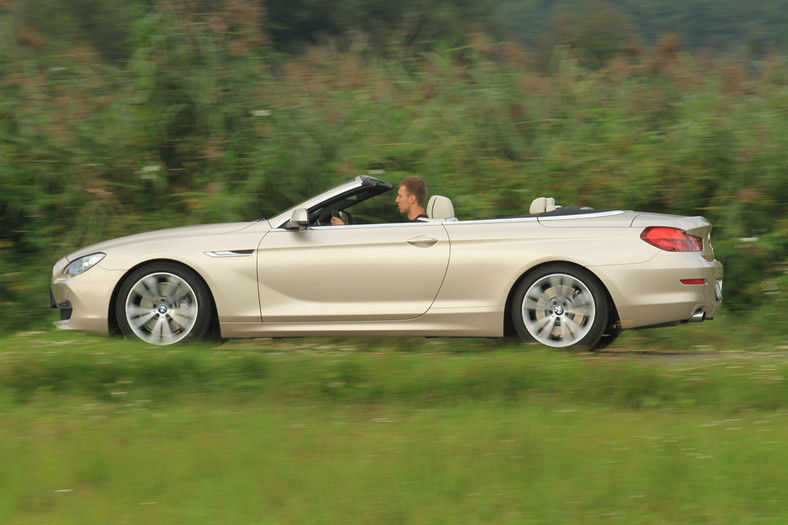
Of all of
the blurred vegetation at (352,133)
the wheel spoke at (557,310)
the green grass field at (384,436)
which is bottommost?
the green grass field at (384,436)

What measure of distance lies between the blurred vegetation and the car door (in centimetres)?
331

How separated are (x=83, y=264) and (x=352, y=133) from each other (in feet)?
14.7

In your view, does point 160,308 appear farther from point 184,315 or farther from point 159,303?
point 184,315

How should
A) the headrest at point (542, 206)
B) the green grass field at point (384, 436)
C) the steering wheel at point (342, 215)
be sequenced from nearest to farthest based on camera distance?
1. the green grass field at point (384, 436)
2. the headrest at point (542, 206)
3. the steering wheel at point (342, 215)

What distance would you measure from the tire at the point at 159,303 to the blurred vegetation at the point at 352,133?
309 cm

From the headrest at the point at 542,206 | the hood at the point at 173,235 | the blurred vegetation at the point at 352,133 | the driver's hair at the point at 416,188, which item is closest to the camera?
the hood at the point at 173,235

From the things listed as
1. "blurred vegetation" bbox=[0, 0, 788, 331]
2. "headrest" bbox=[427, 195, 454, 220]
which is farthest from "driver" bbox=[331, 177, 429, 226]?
"blurred vegetation" bbox=[0, 0, 788, 331]

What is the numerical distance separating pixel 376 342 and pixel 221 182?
3859 mm

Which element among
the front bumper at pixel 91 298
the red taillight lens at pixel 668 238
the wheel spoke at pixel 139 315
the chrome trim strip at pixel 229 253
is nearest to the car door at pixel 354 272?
the chrome trim strip at pixel 229 253

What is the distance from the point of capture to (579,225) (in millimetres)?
7648

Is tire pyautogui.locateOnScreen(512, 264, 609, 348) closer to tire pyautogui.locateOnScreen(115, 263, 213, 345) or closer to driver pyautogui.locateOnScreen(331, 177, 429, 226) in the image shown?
driver pyautogui.locateOnScreen(331, 177, 429, 226)

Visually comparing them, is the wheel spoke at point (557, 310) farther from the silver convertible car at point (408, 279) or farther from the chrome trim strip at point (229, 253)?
the chrome trim strip at point (229, 253)

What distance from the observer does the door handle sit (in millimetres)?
7703

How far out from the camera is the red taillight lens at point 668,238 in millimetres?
7500
